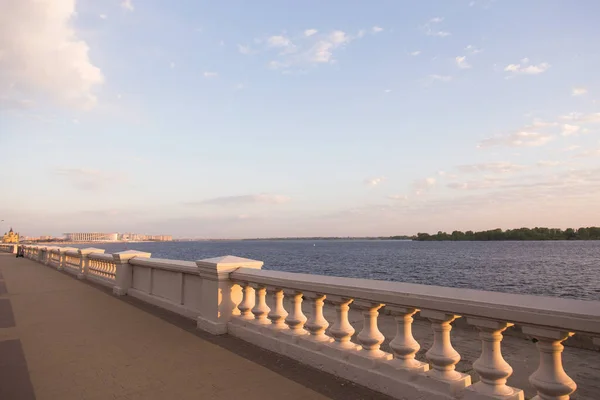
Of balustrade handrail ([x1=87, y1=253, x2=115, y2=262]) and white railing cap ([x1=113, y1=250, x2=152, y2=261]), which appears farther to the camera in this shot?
balustrade handrail ([x1=87, y1=253, x2=115, y2=262])

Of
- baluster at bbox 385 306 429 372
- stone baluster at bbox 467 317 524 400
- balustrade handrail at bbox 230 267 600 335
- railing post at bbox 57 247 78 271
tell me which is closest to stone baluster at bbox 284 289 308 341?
balustrade handrail at bbox 230 267 600 335

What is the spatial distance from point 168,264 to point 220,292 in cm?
260

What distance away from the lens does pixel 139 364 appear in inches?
204

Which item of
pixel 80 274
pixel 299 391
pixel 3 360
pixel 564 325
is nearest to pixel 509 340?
pixel 299 391

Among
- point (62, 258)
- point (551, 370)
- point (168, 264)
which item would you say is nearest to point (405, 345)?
point (551, 370)

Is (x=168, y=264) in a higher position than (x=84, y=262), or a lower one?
higher

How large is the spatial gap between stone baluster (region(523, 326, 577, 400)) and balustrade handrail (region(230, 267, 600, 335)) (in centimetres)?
7

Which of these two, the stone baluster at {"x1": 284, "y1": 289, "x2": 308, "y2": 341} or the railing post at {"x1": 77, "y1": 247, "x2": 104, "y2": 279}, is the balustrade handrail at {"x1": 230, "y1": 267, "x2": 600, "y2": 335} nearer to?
the stone baluster at {"x1": 284, "y1": 289, "x2": 308, "y2": 341}

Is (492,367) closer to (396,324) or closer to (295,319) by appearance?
(396,324)

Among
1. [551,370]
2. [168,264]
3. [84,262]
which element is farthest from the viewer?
[84,262]

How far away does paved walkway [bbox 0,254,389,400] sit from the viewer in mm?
4230

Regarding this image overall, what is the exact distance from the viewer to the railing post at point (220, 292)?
6508 mm

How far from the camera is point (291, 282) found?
17.3ft

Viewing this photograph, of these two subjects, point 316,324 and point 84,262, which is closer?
point 316,324
